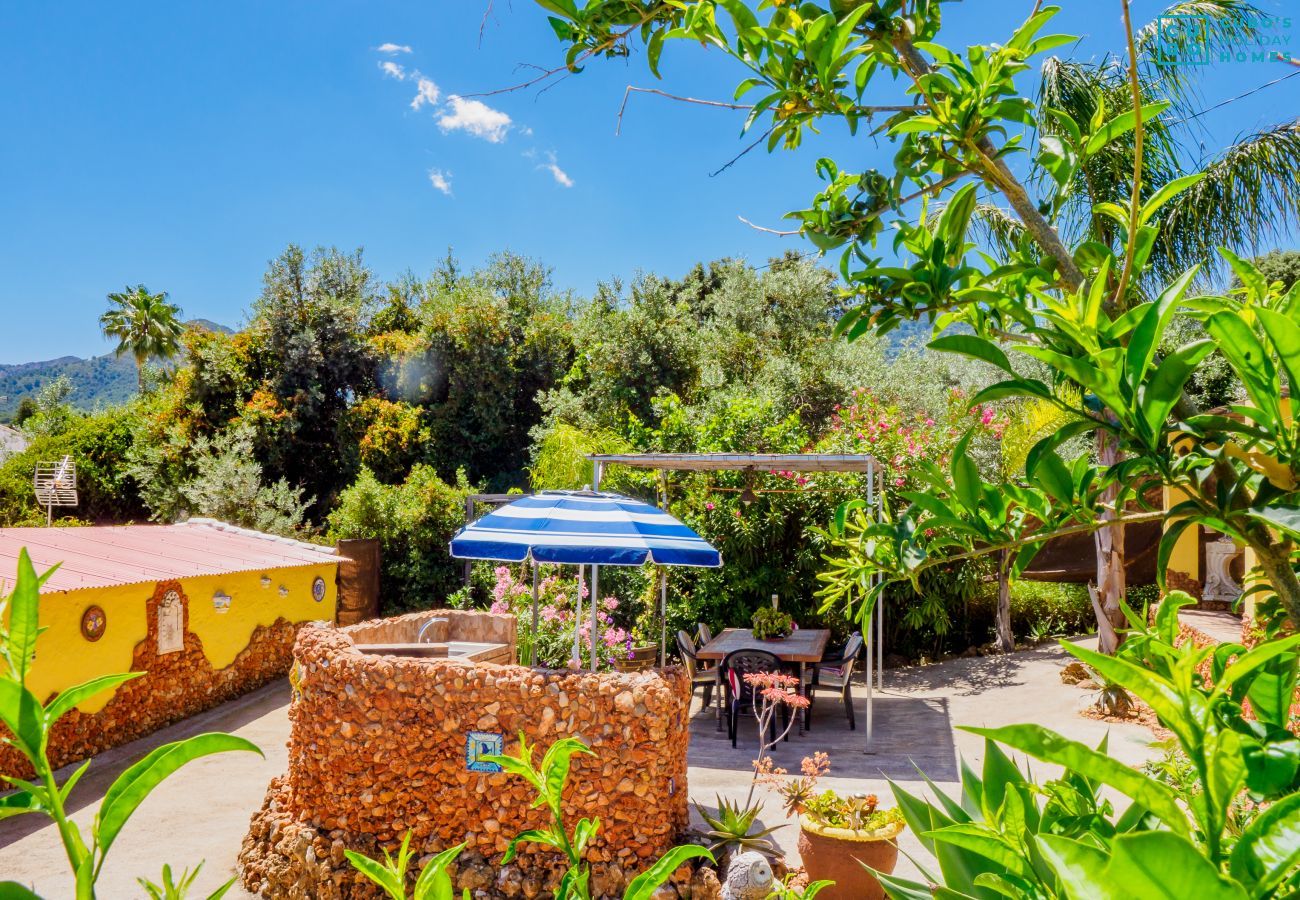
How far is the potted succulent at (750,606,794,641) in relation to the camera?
896 centimetres

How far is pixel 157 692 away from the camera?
9.45 metres

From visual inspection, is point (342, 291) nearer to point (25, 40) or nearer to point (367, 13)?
point (367, 13)

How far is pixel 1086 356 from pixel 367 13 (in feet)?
46.2

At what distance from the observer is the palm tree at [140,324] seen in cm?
2588

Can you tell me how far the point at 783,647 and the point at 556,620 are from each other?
3231 mm

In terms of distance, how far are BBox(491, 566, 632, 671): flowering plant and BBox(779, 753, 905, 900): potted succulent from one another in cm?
420

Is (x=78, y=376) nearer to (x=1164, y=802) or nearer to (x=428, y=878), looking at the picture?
(x=428, y=878)

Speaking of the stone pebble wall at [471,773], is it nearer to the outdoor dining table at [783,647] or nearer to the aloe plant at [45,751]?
the outdoor dining table at [783,647]

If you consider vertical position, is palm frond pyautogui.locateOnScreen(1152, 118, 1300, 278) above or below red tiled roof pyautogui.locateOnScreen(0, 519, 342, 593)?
above

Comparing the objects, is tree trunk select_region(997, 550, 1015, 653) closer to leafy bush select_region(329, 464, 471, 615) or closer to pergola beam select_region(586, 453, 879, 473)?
pergola beam select_region(586, 453, 879, 473)

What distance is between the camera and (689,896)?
5062mm

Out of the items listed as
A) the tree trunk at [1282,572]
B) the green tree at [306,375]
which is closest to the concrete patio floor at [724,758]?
the tree trunk at [1282,572]

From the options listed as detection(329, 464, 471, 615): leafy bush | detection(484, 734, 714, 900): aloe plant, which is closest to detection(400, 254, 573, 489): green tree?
detection(329, 464, 471, 615): leafy bush

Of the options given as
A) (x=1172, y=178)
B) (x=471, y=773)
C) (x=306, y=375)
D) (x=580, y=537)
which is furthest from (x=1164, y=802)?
(x=306, y=375)
